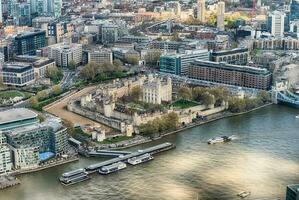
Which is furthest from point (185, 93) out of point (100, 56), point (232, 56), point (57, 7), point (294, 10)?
point (57, 7)

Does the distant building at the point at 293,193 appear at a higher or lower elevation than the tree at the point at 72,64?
lower

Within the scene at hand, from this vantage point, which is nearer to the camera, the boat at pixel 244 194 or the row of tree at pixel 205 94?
the boat at pixel 244 194

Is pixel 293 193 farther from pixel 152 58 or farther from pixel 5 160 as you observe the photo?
pixel 152 58

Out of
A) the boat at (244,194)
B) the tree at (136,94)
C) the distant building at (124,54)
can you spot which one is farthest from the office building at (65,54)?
the boat at (244,194)

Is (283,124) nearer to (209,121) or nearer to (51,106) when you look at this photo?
(209,121)

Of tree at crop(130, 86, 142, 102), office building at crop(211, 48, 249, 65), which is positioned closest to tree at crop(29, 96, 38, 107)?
tree at crop(130, 86, 142, 102)

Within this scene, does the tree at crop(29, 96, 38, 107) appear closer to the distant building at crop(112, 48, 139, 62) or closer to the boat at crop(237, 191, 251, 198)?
the distant building at crop(112, 48, 139, 62)

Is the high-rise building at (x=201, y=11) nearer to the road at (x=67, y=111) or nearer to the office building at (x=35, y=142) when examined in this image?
the road at (x=67, y=111)
